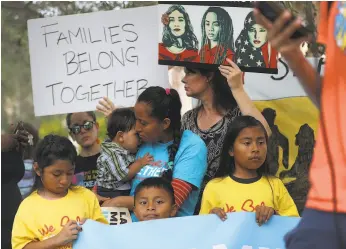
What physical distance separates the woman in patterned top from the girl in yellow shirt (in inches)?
8.8

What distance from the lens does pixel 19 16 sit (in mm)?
8148

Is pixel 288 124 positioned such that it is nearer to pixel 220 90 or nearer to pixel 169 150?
pixel 220 90

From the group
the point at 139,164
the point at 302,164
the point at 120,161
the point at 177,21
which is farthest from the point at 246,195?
the point at 302,164

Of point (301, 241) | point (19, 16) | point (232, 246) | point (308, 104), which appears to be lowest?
point (232, 246)

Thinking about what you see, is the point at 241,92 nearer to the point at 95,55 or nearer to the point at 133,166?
the point at 133,166

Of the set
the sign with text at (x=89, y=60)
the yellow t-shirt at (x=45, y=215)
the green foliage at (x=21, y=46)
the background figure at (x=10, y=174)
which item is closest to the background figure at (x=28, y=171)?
the green foliage at (x=21, y=46)

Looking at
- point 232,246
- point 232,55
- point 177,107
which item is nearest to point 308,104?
point 232,55

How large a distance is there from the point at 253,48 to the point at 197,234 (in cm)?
139

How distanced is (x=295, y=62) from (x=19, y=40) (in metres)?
6.57

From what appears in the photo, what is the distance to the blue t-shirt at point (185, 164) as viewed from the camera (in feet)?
14.6

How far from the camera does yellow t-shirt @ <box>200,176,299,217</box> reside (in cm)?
426

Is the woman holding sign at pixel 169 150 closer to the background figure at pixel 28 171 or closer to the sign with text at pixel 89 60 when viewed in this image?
the sign with text at pixel 89 60

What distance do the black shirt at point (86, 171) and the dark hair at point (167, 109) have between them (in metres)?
0.93

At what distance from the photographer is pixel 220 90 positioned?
16.2 ft
